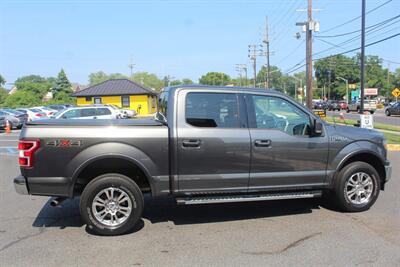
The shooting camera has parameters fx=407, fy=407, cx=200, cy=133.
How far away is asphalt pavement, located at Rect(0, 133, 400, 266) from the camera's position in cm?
445

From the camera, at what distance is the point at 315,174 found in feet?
19.5

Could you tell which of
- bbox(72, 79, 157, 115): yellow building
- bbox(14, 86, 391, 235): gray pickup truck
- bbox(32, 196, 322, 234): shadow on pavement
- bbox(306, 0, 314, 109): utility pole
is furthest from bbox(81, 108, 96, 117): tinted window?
bbox(72, 79, 157, 115): yellow building

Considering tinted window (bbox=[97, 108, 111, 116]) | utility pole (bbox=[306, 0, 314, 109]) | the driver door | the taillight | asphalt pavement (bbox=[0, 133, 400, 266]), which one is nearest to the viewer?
asphalt pavement (bbox=[0, 133, 400, 266])

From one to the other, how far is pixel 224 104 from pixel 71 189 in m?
2.34

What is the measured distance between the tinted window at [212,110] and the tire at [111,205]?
3.97ft

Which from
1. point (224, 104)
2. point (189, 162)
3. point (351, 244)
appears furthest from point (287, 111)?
point (351, 244)

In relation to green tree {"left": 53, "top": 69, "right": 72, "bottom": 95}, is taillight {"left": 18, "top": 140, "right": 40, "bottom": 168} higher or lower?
lower

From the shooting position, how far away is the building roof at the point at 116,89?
173 feet

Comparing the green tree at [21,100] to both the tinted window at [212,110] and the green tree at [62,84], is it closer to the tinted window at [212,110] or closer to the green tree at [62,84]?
the green tree at [62,84]

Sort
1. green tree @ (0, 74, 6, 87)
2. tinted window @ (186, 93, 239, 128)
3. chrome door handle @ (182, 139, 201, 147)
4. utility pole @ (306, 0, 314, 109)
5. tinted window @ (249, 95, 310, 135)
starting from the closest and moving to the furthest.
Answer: chrome door handle @ (182, 139, 201, 147) < tinted window @ (186, 93, 239, 128) < tinted window @ (249, 95, 310, 135) < utility pole @ (306, 0, 314, 109) < green tree @ (0, 74, 6, 87)

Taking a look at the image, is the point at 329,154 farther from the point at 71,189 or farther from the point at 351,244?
the point at 71,189

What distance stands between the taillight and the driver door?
9.27 ft

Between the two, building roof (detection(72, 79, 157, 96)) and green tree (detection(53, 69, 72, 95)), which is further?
green tree (detection(53, 69, 72, 95))

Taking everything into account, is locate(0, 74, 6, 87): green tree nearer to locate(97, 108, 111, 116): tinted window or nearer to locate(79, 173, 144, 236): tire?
locate(97, 108, 111, 116): tinted window
